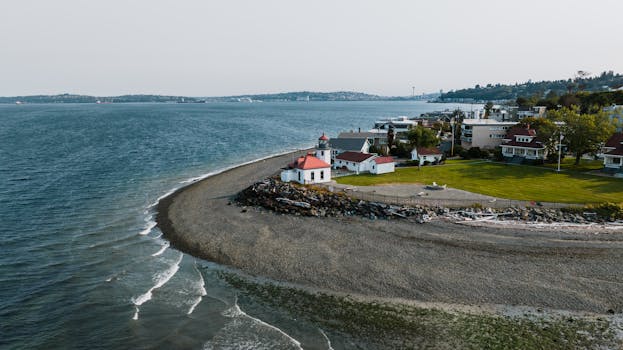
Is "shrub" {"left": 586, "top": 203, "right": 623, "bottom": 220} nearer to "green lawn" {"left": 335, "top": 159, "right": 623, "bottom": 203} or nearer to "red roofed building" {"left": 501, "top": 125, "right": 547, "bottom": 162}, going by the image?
"green lawn" {"left": 335, "top": 159, "right": 623, "bottom": 203}

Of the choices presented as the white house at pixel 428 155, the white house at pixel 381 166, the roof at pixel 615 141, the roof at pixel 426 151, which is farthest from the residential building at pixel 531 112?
the white house at pixel 381 166

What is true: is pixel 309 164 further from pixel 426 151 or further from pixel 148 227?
pixel 426 151

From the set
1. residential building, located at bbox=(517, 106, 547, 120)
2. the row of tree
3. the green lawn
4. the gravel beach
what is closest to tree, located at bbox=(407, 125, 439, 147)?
the green lawn

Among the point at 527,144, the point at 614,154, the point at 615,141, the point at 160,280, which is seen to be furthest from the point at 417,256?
the point at 527,144

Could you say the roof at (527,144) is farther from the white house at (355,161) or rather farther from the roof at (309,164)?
the roof at (309,164)

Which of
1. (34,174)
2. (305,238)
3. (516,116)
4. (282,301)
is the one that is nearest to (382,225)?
(305,238)

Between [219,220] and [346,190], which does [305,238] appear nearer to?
[219,220]
